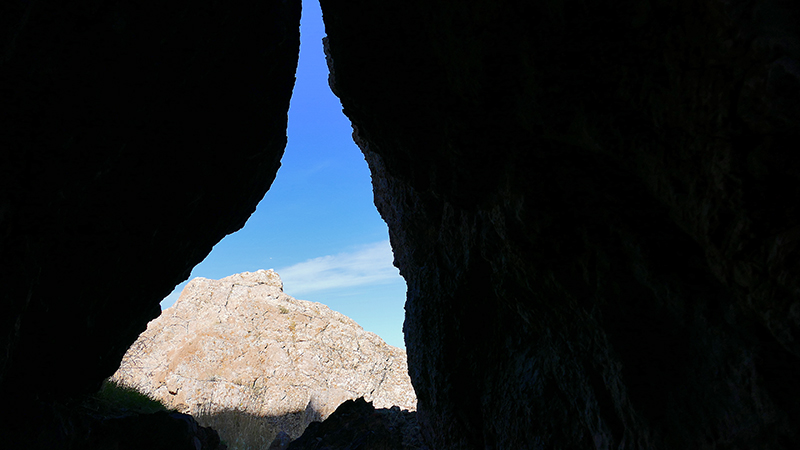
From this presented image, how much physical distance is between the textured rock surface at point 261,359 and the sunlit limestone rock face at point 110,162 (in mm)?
13797

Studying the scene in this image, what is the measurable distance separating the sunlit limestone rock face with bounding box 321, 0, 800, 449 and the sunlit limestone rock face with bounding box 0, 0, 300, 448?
1.59m

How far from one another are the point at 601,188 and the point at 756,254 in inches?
50.6

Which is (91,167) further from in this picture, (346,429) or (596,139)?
(346,429)

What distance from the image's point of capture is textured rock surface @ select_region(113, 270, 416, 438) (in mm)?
21016

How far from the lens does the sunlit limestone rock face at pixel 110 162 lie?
3.78m

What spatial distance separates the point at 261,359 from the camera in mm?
23094

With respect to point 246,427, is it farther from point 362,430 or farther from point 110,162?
point 110,162

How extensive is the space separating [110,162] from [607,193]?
4813 millimetres

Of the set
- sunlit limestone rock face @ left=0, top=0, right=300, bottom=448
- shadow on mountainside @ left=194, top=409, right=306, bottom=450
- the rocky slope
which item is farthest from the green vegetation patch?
shadow on mountainside @ left=194, top=409, right=306, bottom=450

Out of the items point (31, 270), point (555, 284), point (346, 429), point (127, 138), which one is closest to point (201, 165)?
point (127, 138)

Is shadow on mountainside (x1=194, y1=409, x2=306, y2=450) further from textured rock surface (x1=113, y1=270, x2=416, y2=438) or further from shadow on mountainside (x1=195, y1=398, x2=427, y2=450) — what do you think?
shadow on mountainside (x1=195, y1=398, x2=427, y2=450)

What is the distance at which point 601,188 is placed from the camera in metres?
3.21

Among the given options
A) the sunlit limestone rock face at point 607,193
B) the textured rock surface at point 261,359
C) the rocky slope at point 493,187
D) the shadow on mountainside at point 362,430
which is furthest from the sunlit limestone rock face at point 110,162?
the textured rock surface at point 261,359

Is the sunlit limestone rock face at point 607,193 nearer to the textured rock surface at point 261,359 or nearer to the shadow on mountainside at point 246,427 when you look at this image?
the shadow on mountainside at point 246,427
